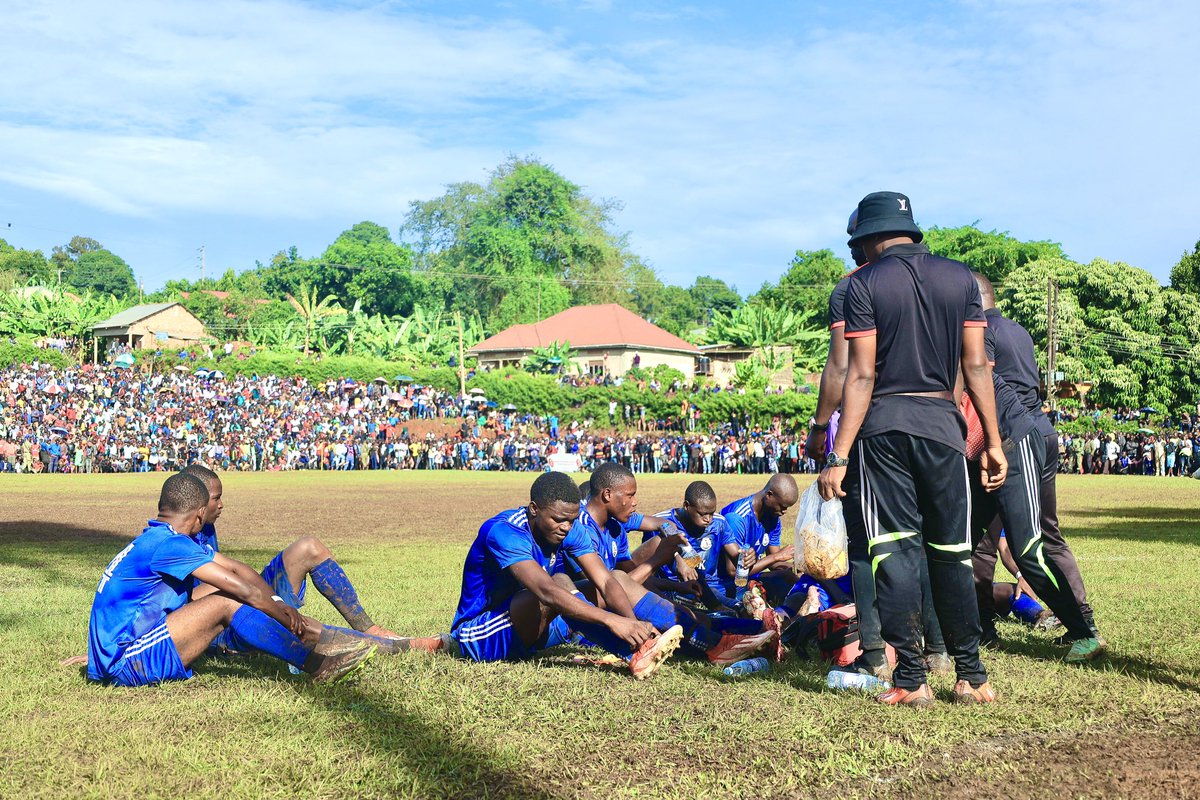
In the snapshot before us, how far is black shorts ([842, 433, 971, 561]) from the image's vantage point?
188 inches

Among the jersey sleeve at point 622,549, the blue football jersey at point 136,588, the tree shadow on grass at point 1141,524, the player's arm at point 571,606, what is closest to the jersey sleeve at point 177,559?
the blue football jersey at point 136,588

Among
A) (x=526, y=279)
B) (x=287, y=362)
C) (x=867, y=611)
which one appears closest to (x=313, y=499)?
(x=867, y=611)

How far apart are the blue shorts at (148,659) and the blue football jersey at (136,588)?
4 centimetres

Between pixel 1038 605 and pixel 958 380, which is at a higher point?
pixel 958 380

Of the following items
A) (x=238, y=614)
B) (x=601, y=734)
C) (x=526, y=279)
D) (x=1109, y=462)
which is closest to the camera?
(x=601, y=734)

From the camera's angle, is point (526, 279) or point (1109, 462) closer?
point (1109, 462)

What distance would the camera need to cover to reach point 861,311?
16.1 feet

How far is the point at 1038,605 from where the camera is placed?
7039 mm

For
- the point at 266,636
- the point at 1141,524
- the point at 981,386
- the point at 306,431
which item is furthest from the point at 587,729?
the point at 306,431

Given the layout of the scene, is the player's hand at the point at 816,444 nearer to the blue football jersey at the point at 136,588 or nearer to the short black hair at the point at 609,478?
the short black hair at the point at 609,478

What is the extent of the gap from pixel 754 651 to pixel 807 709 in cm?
96

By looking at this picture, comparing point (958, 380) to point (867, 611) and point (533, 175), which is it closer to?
point (867, 611)

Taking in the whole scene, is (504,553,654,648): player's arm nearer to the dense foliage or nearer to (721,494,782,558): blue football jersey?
(721,494,782,558): blue football jersey

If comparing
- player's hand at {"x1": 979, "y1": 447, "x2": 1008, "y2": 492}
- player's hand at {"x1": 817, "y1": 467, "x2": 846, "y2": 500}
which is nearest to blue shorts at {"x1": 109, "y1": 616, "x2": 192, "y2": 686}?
player's hand at {"x1": 817, "y1": 467, "x2": 846, "y2": 500}
